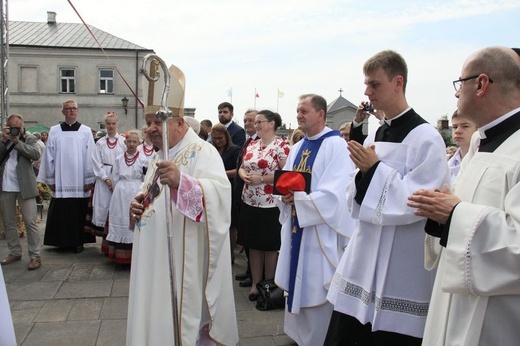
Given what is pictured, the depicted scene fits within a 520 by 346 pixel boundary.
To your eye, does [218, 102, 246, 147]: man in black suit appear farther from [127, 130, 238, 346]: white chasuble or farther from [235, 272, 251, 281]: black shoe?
[127, 130, 238, 346]: white chasuble

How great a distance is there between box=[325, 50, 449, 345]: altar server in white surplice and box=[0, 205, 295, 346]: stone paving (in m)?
1.80

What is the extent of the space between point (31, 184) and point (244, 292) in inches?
132

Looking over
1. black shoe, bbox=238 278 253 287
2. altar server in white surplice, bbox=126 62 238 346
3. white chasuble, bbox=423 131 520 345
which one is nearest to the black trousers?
white chasuble, bbox=423 131 520 345

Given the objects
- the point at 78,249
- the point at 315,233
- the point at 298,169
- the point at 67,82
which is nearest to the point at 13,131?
the point at 78,249

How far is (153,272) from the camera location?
334 centimetres

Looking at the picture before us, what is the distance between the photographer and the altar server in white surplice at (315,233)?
13.3 feet

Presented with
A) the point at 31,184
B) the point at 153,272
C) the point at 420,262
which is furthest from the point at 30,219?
Answer: the point at 420,262

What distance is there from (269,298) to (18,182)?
396cm

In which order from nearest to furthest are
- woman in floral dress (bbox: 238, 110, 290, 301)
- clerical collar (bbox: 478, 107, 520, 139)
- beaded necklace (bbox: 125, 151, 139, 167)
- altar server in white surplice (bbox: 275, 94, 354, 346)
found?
clerical collar (bbox: 478, 107, 520, 139), altar server in white surplice (bbox: 275, 94, 354, 346), woman in floral dress (bbox: 238, 110, 290, 301), beaded necklace (bbox: 125, 151, 139, 167)

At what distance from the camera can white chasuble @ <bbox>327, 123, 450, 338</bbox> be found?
2.66 m

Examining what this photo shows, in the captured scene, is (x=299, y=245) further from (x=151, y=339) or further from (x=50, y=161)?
(x=50, y=161)

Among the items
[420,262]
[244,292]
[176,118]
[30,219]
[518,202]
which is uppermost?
[176,118]

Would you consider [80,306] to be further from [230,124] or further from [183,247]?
[230,124]

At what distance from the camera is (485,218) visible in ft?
6.08
